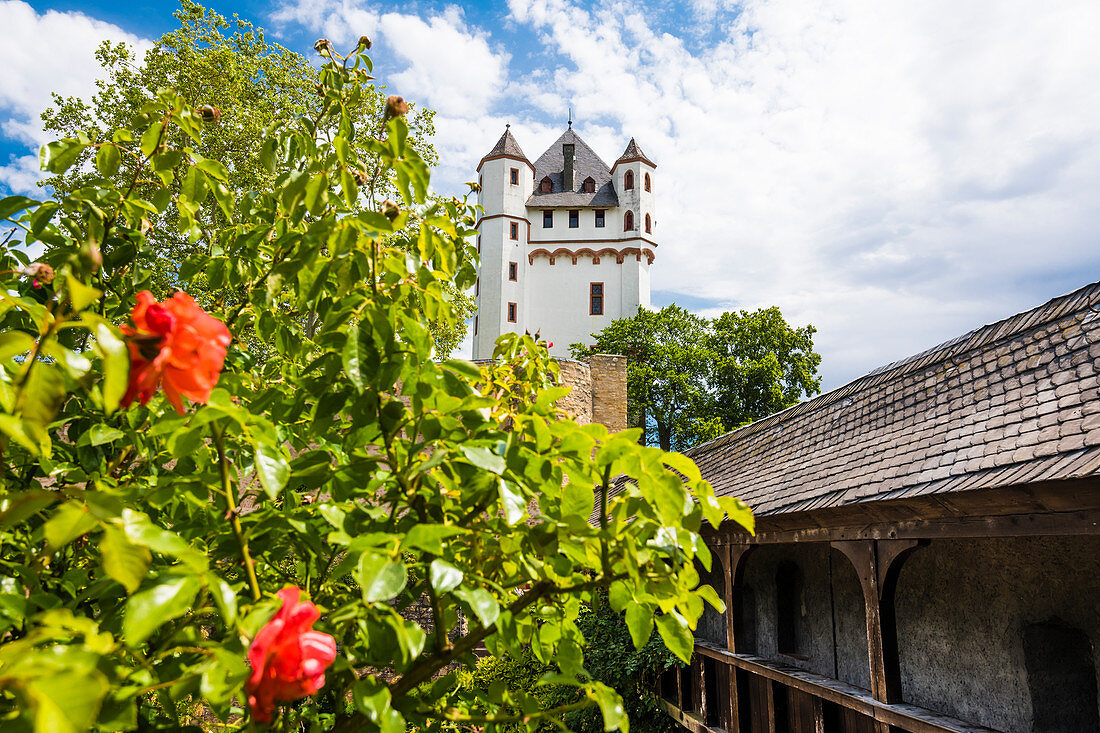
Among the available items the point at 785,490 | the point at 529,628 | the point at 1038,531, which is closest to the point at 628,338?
the point at 785,490

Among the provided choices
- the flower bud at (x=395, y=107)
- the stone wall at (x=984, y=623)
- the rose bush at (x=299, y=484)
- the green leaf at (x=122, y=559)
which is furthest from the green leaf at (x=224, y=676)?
the stone wall at (x=984, y=623)

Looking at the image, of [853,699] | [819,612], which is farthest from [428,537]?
[819,612]

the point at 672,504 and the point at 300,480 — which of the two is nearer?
the point at 672,504

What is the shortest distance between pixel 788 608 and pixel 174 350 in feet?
23.8

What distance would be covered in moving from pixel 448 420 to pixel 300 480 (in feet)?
1.08

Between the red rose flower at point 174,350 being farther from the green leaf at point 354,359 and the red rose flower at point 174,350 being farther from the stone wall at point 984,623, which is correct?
the stone wall at point 984,623

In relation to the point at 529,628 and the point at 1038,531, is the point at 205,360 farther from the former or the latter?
the point at 1038,531

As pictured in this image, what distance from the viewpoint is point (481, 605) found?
1.04 m

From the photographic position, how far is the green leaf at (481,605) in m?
1.03

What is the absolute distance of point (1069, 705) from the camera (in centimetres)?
421

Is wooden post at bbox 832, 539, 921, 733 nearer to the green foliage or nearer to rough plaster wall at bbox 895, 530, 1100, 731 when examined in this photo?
rough plaster wall at bbox 895, 530, 1100, 731

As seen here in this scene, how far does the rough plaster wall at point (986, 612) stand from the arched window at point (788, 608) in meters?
1.55

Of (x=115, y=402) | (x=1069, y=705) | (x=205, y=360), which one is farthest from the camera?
(x=1069, y=705)

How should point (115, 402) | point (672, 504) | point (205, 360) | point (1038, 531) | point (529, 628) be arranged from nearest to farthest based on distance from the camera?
point (115, 402) → point (205, 360) → point (672, 504) → point (529, 628) → point (1038, 531)
